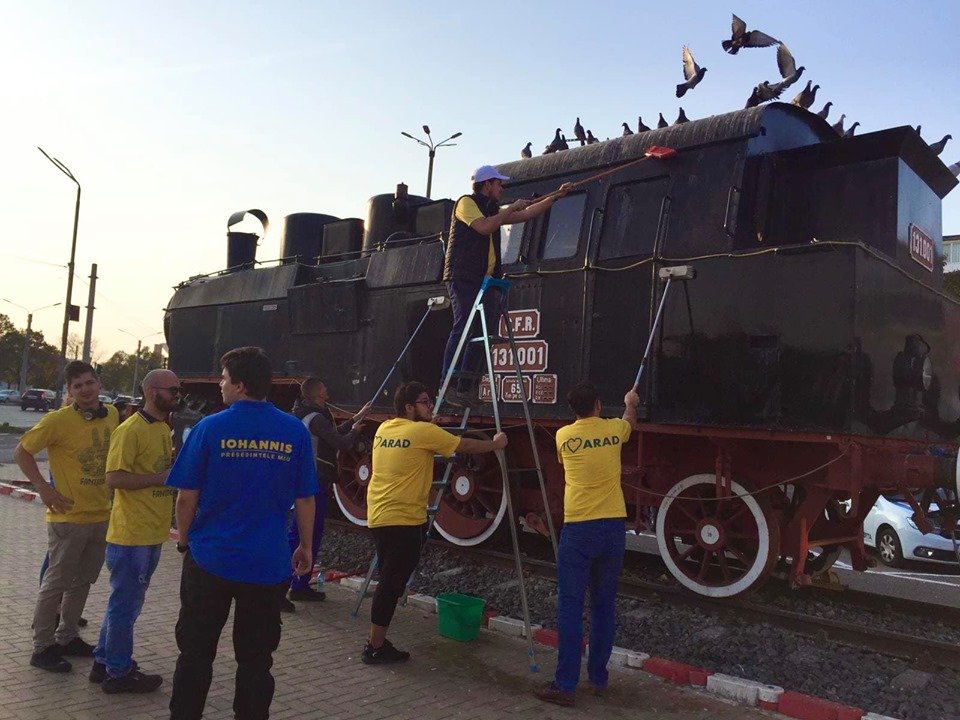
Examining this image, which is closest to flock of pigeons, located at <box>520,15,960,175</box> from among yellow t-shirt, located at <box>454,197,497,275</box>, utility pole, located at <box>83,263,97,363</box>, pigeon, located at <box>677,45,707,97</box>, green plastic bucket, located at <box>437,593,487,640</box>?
pigeon, located at <box>677,45,707,97</box>

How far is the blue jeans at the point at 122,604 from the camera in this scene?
167 inches

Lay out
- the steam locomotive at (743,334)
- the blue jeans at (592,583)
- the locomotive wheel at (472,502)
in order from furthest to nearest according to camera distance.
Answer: the locomotive wheel at (472,502)
the steam locomotive at (743,334)
the blue jeans at (592,583)

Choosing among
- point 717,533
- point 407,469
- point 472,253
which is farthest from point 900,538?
point 407,469

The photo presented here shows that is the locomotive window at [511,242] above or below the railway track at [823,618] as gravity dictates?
above

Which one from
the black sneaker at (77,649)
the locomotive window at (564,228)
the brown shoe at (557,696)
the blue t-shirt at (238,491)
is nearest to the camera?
the blue t-shirt at (238,491)

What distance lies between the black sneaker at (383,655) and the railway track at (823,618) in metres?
2.49

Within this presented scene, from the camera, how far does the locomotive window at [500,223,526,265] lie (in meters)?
7.77

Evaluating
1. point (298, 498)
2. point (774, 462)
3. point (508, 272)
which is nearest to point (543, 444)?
point (508, 272)

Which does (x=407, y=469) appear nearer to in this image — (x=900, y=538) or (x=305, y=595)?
(x=305, y=595)

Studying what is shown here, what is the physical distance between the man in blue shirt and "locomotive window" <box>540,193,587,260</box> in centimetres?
450

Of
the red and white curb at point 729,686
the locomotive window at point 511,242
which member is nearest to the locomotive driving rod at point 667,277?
the locomotive window at point 511,242

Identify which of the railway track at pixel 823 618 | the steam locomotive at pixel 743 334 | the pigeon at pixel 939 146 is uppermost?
the pigeon at pixel 939 146

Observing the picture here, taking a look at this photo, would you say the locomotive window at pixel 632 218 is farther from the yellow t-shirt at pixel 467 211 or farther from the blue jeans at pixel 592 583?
the blue jeans at pixel 592 583

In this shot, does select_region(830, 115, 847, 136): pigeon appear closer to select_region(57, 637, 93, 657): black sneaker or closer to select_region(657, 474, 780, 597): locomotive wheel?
select_region(657, 474, 780, 597): locomotive wheel
